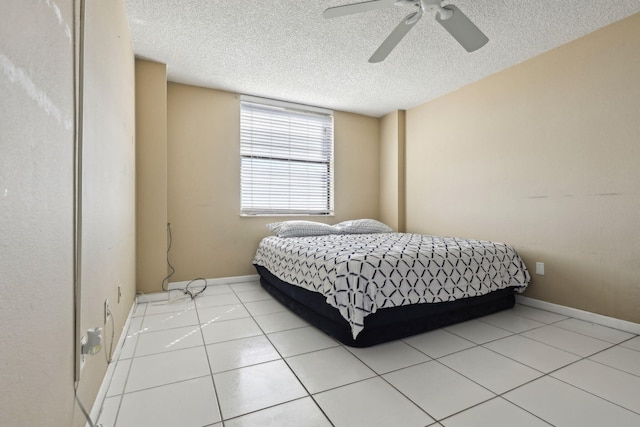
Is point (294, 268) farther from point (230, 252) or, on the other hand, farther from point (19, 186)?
point (19, 186)

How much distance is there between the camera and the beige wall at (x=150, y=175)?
2.97m

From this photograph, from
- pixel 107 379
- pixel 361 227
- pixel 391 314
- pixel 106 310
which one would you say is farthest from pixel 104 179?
pixel 361 227

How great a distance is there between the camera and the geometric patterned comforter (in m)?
1.93

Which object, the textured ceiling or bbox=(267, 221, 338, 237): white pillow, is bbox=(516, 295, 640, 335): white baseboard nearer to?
bbox=(267, 221, 338, 237): white pillow

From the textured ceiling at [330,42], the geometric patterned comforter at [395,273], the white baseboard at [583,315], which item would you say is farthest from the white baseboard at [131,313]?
the white baseboard at [583,315]

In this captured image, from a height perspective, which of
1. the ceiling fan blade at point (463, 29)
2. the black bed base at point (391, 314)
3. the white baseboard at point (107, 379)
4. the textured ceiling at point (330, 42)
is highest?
the textured ceiling at point (330, 42)

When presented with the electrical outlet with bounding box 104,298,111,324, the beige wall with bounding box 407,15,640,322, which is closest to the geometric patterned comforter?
the beige wall with bounding box 407,15,640,322

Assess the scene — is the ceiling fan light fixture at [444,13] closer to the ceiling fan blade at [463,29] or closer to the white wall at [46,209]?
the ceiling fan blade at [463,29]

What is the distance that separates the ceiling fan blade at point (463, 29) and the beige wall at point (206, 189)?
263cm

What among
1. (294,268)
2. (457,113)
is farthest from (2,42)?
(457,113)

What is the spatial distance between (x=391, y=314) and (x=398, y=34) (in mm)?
1942

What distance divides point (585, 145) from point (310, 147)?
2.99 m

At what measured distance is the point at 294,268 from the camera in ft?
8.52

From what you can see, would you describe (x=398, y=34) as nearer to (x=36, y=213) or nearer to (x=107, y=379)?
(x=36, y=213)
